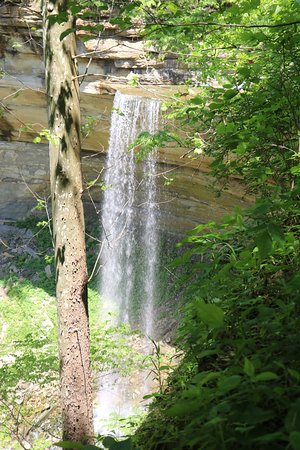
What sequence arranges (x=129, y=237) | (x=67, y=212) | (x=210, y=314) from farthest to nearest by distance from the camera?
1. (x=129, y=237)
2. (x=67, y=212)
3. (x=210, y=314)

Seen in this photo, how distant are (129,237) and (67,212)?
799 cm

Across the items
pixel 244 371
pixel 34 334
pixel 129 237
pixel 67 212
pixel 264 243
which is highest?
pixel 264 243

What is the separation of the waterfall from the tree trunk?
6286 mm

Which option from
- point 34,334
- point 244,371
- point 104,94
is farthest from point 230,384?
point 104,94

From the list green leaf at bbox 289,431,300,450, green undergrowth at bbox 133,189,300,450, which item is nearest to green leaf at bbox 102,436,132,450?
green undergrowth at bbox 133,189,300,450

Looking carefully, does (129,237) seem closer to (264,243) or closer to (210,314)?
(264,243)

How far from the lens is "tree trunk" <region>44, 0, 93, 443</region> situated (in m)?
2.90

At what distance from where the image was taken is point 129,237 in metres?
11.0

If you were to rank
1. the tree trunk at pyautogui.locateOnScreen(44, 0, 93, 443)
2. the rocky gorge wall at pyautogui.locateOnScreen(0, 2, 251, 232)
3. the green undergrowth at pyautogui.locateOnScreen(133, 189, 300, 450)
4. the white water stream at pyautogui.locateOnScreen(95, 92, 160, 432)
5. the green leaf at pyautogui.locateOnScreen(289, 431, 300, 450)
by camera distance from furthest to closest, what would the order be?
1. the white water stream at pyautogui.locateOnScreen(95, 92, 160, 432)
2. the rocky gorge wall at pyautogui.locateOnScreen(0, 2, 251, 232)
3. the tree trunk at pyautogui.locateOnScreen(44, 0, 93, 443)
4. the green undergrowth at pyautogui.locateOnScreen(133, 189, 300, 450)
5. the green leaf at pyautogui.locateOnScreen(289, 431, 300, 450)

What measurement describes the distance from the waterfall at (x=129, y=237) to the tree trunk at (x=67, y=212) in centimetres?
629

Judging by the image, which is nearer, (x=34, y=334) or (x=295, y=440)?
(x=295, y=440)

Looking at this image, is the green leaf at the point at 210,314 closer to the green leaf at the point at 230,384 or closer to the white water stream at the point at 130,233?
the green leaf at the point at 230,384

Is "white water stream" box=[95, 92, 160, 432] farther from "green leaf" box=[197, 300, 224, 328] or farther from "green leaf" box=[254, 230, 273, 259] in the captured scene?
"green leaf" box=[197, 300, 224, 328]

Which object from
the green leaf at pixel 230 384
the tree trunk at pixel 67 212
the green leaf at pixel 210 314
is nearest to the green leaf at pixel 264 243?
the green leaf at pixel 210 314
